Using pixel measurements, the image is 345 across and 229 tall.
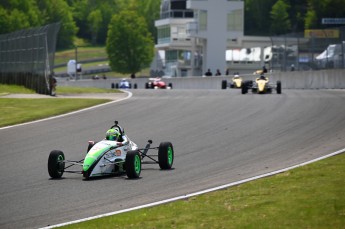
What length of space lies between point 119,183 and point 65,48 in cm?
15934

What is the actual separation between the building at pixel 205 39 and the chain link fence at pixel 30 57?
149 feet

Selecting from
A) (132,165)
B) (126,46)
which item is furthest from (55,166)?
(126,46)

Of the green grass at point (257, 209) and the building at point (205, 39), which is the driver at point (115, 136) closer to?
the green grass at point (257, 209)

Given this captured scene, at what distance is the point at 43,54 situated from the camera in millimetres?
43969

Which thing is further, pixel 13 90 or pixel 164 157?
pixel 13 90

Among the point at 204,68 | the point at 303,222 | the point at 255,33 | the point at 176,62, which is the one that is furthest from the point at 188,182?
the point at 255,33

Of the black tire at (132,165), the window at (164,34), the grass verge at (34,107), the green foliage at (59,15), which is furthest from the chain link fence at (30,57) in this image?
the green foliage at (59,15)

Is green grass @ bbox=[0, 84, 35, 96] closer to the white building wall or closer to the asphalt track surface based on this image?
the asphalt track surface

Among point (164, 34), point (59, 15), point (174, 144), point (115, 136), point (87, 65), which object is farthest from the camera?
point (59, 15)

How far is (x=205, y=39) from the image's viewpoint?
9950 centimetres

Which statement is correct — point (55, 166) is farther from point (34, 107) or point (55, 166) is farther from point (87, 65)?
point (87, 65)

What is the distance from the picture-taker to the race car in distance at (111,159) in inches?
672

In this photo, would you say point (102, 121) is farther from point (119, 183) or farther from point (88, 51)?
point (88, 51)

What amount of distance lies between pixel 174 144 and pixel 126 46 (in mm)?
107435
